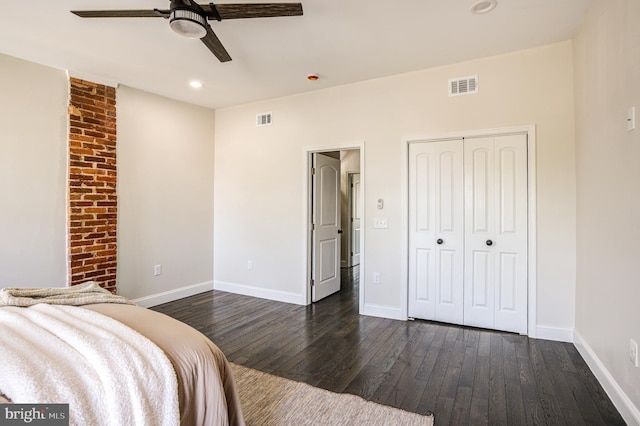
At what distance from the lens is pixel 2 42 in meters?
2.99

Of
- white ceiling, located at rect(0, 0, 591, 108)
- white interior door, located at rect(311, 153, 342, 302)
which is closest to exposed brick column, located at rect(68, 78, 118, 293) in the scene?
white ceiling, located at rect(0, 0, 591, 108)

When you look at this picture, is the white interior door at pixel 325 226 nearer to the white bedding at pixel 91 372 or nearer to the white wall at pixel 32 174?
the white wall at pixel 32 174

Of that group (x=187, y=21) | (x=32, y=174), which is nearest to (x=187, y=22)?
(x=187, y=21)

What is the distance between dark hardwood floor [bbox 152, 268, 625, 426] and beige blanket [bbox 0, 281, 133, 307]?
49.5 inches

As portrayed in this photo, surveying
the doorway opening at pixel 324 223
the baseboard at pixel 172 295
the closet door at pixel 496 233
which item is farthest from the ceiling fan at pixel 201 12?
the baseboard at pixel 172 295

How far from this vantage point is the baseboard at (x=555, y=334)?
3.13 metres

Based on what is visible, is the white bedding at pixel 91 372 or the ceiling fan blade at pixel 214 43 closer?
the white bedding at pixel 91 372

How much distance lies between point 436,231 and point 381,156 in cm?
108

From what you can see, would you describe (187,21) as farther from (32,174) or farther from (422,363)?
(422,363)

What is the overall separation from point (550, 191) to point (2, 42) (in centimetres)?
528

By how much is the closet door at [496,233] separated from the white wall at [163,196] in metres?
3.72

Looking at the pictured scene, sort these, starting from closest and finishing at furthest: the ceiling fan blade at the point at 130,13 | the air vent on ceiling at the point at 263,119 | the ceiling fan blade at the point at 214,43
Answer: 1. the ceiling fan blade at the point at 130,13
2. the ceiling fan blade at the point at 214,43
3. the air vent on ceiling at the point at 263,119

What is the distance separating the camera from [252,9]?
2.03m

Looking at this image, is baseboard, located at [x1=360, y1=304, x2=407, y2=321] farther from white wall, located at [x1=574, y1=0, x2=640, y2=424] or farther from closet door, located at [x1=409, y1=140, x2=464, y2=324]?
white wall, located at [x1=574, y1=0, x2=640, y2=424]
